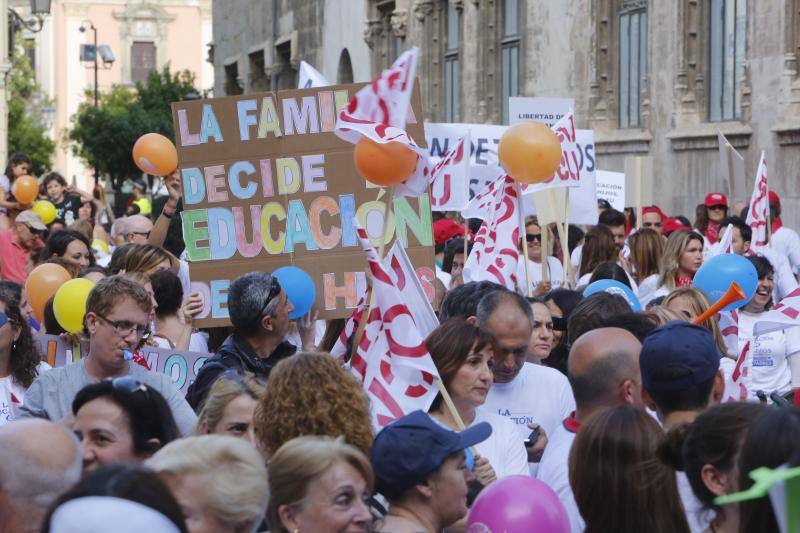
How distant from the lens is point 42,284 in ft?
27.0

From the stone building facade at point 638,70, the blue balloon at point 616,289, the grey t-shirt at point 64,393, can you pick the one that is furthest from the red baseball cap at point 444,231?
the grey t-shirt at point 64,393

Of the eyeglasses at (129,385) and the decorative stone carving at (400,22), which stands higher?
the decorative stone carving at (400,22)

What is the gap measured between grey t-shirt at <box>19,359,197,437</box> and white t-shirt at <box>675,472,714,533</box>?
178 centimetres

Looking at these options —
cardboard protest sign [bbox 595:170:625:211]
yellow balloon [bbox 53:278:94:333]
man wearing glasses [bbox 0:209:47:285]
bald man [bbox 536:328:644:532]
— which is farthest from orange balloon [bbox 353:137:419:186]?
cardboard protest sign [bbox 595:170:625:211]

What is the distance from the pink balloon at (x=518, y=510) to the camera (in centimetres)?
389

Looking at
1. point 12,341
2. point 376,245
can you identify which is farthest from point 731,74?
→ point 12,341

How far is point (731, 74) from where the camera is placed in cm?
1728

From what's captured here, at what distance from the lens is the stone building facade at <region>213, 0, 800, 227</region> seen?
51.8 feet

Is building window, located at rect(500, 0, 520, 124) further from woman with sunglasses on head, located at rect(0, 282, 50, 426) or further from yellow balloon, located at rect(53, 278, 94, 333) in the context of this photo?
woman with sunglasses on head, located at rect(0, 282, 50, 426)

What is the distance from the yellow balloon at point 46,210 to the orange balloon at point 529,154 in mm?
5413

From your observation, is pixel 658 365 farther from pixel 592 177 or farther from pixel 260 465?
pixel 592 177

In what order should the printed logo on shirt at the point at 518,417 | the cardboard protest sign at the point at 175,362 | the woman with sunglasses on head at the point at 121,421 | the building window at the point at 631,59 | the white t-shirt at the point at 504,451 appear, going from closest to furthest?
the woman with sunglasses on head at the point at 121,421, the white t-shirt at the point at 504,451, the printed logo on shirt at the point at 518,417, the cardboard protest sign at the point at 175,362, the building window at the point at 631,59

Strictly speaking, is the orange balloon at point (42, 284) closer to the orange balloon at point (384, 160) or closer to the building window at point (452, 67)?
the orange balloon at point (384, 160)

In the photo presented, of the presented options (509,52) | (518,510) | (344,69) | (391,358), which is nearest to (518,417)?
(391,358)
